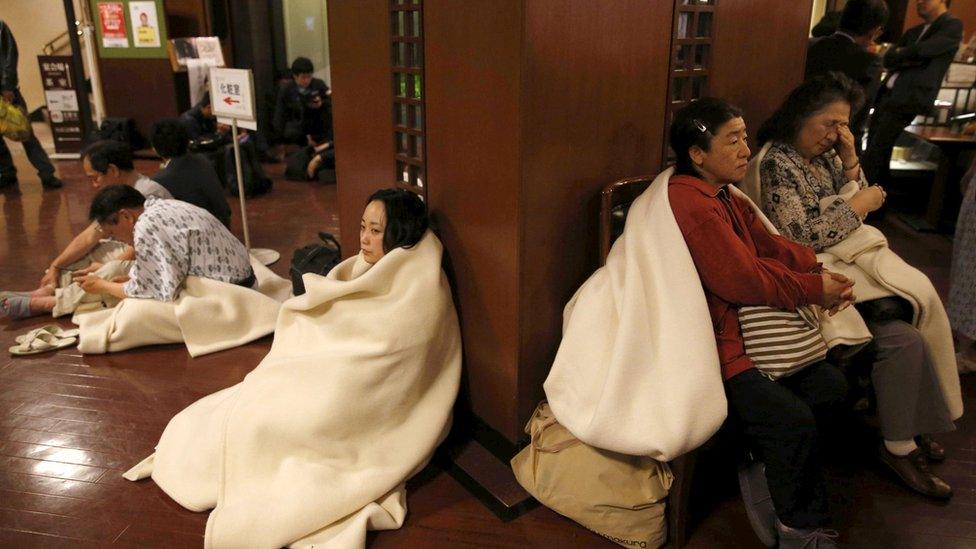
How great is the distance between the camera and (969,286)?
10.2 ft

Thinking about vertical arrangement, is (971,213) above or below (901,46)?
below

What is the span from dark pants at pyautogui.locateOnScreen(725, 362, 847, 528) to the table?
4.12 meters

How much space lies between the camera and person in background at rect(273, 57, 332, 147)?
796cm

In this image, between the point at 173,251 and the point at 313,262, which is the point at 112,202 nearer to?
the point at 173,251

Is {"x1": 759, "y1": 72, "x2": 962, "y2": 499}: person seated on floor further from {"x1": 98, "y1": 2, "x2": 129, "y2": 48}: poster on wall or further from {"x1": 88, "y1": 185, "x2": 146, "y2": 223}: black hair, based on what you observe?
{"x1": 98, "y1": 2, "x2": 129, "y2": 48}: poster on wall

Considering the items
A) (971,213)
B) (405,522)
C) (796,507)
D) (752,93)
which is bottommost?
(405,522)

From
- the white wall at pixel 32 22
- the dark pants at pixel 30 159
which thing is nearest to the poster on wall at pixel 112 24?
the dark pants at pixel 30 159

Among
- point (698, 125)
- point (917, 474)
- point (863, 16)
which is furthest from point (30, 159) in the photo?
point (917, 474)

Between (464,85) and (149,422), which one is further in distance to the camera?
(149,422)

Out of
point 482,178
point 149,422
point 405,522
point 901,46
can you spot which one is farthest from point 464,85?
point 901,46

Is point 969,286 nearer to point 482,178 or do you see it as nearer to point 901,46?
point 482,178

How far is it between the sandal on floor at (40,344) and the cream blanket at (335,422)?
1.32 meters

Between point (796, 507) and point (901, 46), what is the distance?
4.70 metres

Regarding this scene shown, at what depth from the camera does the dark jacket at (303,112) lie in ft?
26.2
